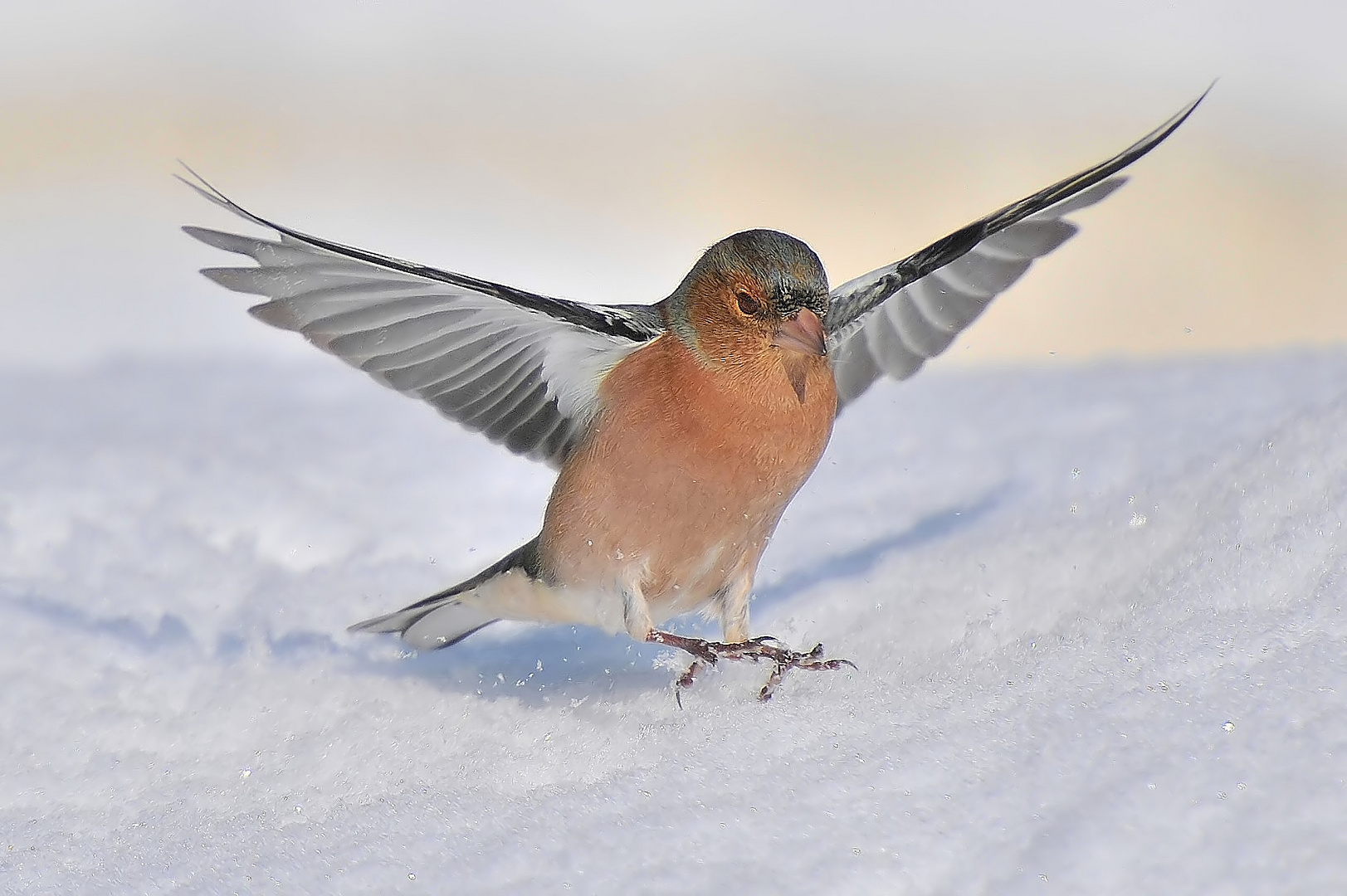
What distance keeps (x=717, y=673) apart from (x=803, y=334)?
94 centimetres

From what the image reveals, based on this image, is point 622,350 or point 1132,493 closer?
point 622,350

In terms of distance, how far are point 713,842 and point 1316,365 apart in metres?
3.45

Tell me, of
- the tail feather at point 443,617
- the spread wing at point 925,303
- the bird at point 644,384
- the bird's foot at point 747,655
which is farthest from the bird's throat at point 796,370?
the tail feather at point 443,617

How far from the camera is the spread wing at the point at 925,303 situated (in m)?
3.72

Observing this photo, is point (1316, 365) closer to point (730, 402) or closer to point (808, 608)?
point (808, 608)

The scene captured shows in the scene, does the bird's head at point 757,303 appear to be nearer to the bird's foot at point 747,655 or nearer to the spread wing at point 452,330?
the spread wing at point 452,330

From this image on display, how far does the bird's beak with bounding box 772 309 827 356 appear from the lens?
323 centimetres

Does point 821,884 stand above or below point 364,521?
below

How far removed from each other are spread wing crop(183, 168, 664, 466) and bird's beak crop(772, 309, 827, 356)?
42cm

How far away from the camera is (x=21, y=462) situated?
4793 mm

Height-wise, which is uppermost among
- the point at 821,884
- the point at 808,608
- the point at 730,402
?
the point at 730,402

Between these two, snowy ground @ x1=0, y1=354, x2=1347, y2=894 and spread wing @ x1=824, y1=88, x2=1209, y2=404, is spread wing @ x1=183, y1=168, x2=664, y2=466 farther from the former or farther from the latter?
snowy ground @ x1=0, y1=354, x2=1347, y2=894

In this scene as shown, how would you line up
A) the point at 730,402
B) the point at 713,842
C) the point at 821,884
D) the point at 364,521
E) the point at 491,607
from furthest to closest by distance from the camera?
the point at 364,521 < the point at 491,607 < the point at 730,402 < the point at 713,842 < the point at 821,884

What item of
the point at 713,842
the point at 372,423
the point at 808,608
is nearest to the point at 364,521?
the point at 372,423
